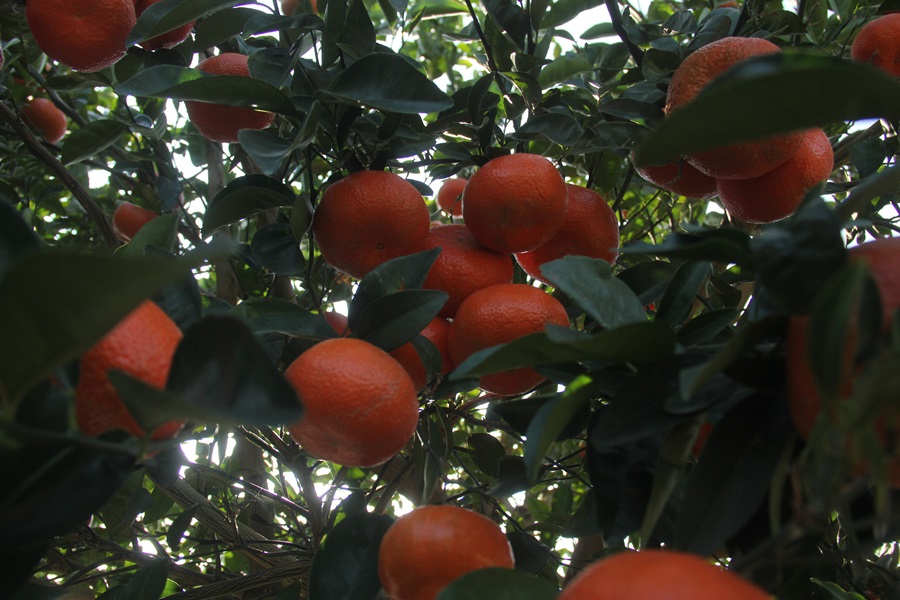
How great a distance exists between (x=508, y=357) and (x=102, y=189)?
2.63 metres

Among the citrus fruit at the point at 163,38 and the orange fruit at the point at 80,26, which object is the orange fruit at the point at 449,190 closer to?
the citrus fruit at the point at 163,38

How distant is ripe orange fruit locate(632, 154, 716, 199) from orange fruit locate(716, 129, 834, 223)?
80 millimetres

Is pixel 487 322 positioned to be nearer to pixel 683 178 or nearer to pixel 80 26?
pixel 683 178

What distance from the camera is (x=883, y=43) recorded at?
1.51 meters

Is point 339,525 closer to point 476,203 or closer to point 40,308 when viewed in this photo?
point 476,203

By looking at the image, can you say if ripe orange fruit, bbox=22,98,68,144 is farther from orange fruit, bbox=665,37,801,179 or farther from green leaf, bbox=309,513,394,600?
orange fruit, bbox=665,37,801,179

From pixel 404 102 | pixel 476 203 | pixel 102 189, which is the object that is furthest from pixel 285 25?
pixel 102 189

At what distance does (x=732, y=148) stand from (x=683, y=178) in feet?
0.95

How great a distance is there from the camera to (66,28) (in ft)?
4.67

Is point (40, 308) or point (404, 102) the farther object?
point (404, 102)

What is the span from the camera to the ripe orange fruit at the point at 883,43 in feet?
4.93

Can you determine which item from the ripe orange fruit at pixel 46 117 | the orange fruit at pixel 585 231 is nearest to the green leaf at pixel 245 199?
the orange fruit at pixel 585 231

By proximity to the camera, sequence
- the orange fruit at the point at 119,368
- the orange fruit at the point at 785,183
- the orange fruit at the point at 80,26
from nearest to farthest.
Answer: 1. the orange fruit at the point at 119,368
2. the orange fruit at the point at 785,183
3. the orange fruit at the point at 80,26

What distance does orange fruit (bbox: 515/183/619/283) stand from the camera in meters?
1.32
